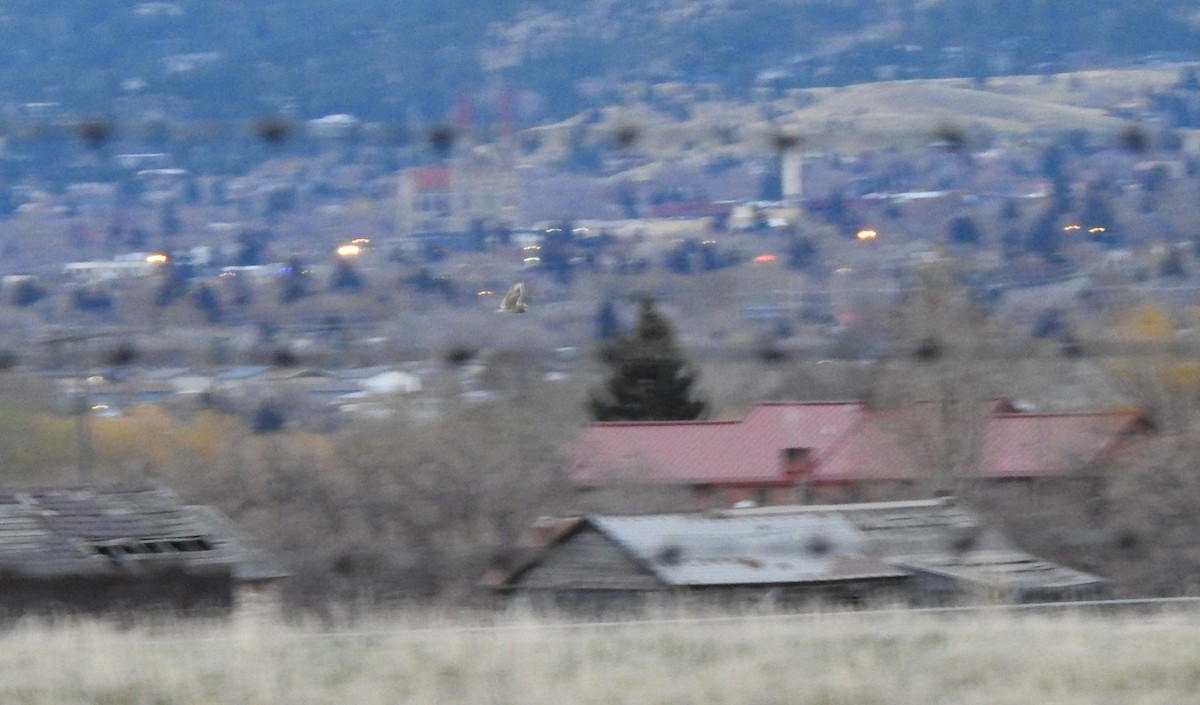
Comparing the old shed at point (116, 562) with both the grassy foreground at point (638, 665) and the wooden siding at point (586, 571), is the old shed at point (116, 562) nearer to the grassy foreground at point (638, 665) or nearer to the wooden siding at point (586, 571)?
Result: the wooden siding at point (586, 571)

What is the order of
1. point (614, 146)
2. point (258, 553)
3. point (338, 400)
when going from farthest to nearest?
point (338, 400) → point (258, 553) → point (614, 146)

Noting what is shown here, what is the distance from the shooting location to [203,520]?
15219 millimetres

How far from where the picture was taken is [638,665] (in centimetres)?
723

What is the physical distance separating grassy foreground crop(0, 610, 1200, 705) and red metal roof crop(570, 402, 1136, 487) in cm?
889

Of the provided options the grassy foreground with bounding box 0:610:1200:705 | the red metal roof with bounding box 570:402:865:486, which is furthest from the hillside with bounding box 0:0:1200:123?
the grassy foreground with bounding box 0:610:1200:705

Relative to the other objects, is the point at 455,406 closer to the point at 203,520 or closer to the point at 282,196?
the point at 203,520

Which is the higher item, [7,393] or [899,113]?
[899,113]

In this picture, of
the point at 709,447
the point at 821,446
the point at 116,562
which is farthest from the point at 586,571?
the point at 821,446

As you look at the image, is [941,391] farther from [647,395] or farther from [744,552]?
[647,395]

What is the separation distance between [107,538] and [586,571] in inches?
164

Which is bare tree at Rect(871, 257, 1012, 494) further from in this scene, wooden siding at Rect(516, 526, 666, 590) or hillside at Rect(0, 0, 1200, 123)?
hillside at Rect(0, 0, 1200, 123)

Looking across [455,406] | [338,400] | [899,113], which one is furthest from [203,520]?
[899,113]

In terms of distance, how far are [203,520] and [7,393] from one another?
267 inches

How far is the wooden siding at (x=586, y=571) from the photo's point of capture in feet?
50.1
